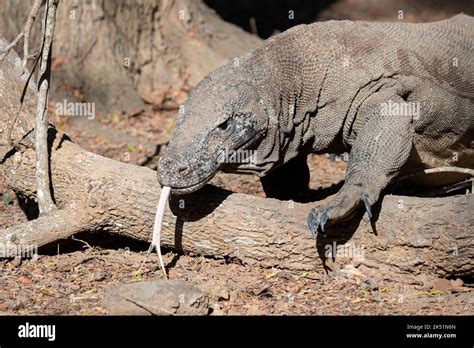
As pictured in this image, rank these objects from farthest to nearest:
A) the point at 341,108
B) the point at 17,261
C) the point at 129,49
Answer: the point at 129,49, the point at 341,108, the point at 17,261

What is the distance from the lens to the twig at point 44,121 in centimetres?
588

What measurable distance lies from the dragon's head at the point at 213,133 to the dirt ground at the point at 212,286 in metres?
0.71

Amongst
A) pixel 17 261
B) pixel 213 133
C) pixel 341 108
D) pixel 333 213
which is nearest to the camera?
pixel 333 213

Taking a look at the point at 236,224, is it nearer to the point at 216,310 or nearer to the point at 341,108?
the point at 216,310

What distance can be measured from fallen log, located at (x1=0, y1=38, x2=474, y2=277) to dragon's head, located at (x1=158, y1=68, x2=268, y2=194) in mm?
336

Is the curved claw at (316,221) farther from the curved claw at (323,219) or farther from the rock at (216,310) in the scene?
the rock at (216,310)

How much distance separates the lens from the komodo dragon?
18.1ft

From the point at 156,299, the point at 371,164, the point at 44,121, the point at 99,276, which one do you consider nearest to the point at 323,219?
the point at 371,164

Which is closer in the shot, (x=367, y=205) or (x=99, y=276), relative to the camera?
(x=367, y=205)

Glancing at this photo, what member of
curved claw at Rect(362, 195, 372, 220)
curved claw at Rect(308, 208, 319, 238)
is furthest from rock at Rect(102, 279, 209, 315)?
curved claw at Rect(362, 195, 372, 220)

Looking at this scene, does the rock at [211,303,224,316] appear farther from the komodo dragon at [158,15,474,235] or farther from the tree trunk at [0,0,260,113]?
the tree trunk at [0,0,260,113]

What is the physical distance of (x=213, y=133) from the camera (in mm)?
5535

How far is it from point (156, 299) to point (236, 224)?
0.93 meters

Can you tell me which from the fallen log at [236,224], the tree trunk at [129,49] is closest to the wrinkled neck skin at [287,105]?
the fallen log at [236,224]
